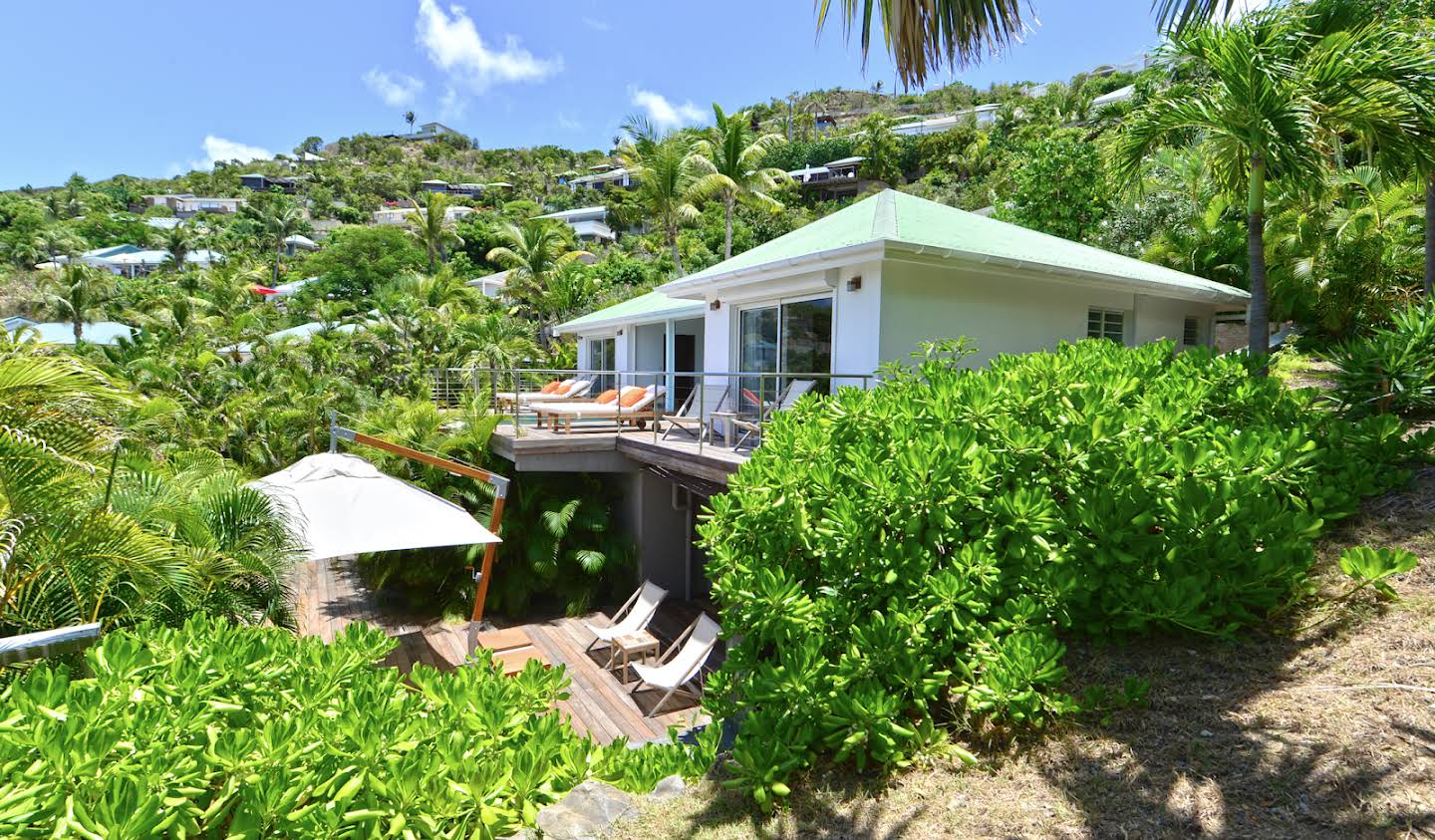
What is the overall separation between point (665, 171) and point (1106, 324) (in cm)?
1664

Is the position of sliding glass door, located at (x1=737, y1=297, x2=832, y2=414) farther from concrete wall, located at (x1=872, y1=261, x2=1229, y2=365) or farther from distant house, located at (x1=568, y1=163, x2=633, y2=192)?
distant house, located at (x1=568, y1=163, x2=633, y2=192)

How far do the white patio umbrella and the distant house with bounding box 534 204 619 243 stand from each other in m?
56.5

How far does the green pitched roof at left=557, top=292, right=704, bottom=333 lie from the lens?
16.0m

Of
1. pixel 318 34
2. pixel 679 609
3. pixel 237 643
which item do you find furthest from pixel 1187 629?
pixel 318 34

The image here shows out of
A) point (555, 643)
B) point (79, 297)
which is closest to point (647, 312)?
point (555, 643)

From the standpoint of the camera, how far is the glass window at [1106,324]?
40.3ft

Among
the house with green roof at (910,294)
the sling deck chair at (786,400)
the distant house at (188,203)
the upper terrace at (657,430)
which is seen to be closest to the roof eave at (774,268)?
the house with green roof at (910,294)

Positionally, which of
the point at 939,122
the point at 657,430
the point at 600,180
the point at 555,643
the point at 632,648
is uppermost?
the point at 939,122

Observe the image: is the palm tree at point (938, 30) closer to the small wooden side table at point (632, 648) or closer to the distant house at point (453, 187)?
the small wooden side table at point (632, 648)

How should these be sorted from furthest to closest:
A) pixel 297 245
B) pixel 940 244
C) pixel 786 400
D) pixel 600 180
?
1. pixel 600 180
2. pixel 297 245
3. pixel 786 400
4. pixel 940 244

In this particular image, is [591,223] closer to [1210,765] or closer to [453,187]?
[453,187]

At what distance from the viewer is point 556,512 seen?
1279 cm

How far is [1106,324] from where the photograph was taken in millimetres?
12586

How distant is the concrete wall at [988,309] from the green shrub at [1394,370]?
4731mm
